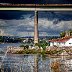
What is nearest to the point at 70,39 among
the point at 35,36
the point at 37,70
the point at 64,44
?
the point at 64,44

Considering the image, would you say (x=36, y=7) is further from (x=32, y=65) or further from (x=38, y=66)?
(x=38, y=66)

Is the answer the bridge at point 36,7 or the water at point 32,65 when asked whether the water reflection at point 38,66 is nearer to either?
the water at point 32,65

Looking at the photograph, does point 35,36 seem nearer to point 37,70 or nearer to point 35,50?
point 35,50

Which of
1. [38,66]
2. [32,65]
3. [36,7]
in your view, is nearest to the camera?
[38,66]

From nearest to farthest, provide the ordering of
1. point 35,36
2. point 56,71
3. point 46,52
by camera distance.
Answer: point 56,71, point 46,52, point 35,36

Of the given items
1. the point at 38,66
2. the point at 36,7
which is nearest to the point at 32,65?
the point at 38,66

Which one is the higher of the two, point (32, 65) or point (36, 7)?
point (36, 7)

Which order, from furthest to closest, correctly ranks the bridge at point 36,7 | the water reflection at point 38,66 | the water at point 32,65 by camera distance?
1. the bridge at point 36,7
2. the water at point 32,65
3. the water reflection at point 38,66

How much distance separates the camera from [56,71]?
2175cm

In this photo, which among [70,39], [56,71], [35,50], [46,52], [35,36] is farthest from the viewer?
[35,36]

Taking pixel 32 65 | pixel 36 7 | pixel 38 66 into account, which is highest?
pixel 36 7

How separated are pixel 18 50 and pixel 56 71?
1600 inches

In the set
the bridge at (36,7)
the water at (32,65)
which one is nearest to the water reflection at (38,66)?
the water at (32,65)

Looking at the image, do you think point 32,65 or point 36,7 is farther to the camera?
point 36,7
